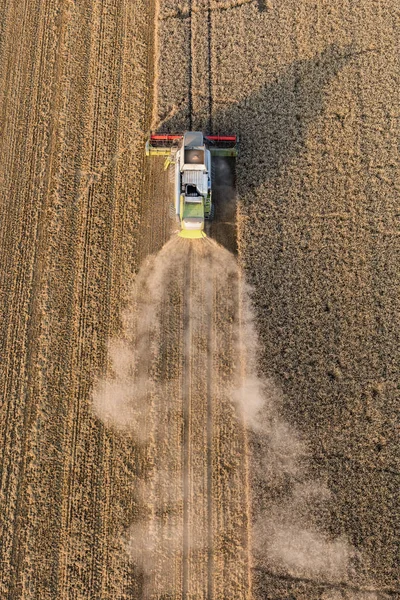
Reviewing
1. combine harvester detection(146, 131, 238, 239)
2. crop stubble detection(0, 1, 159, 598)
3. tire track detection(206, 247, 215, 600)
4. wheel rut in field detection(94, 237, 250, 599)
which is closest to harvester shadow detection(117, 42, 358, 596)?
combine harvester detection(146, 131, 238, 239)

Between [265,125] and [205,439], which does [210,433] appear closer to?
[205,439]

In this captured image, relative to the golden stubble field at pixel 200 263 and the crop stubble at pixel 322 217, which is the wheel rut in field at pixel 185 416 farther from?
the crop stubble at pixel 322 217

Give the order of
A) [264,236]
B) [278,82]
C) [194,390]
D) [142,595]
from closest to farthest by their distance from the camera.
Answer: [142,595] < [194,390] < [264,236] < [278,82]

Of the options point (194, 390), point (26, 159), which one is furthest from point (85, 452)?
point (26, 159)

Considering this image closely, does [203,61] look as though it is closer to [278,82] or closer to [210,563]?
[278,82]

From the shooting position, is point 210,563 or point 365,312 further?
point 365,312

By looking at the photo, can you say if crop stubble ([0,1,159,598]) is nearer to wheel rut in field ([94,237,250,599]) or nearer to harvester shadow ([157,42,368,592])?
wheel rut in field ([94,237,250,599])
